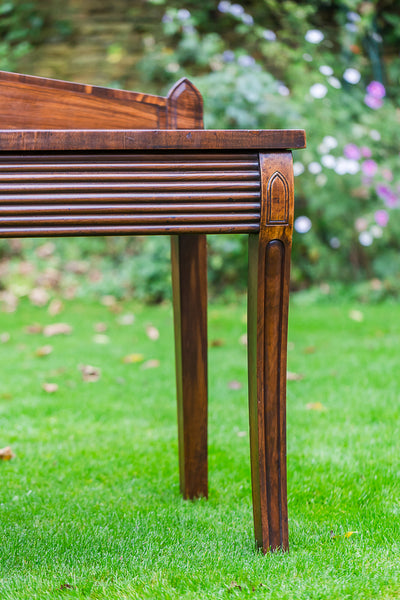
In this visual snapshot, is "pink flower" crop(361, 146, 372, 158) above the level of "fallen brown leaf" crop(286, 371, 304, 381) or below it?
above

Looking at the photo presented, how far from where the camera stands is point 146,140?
1059mm

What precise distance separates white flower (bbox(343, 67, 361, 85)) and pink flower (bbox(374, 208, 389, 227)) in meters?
1.14

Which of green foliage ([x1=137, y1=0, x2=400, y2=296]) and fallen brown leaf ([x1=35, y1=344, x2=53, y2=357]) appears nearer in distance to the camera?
fallen brown leaf ([x1=35, y1=344, x2=53, y2=357])

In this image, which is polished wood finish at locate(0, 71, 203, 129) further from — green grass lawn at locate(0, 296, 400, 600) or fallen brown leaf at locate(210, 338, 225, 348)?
fallen brown leaf at locate(210, 338, 225, 348)

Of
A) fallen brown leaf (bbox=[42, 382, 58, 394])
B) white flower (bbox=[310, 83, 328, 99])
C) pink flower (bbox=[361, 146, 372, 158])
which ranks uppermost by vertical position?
white flower (bbox=[310, 83, 328, 99])

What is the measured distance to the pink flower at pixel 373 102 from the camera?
4.68m

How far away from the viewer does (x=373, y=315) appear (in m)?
3.95

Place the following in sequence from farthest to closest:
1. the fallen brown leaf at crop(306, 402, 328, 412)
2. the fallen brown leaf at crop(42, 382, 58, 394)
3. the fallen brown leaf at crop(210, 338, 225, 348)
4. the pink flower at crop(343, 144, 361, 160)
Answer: the pink flower at crop(343, 144, 361, 160) < the fallen brown leaf at crop(210, 338, 225, 348) < the fallen brown leaf at crop(42, 382, 58, 394) < the fallen brown leaf at crop(306, 402, 328, 412)

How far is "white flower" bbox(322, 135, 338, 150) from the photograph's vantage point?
4480 mm

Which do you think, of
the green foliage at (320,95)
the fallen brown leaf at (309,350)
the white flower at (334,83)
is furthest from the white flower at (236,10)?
the fallen brown leaf at (309,350)

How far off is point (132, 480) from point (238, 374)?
118 cm

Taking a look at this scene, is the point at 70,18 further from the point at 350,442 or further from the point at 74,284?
the point at 350,442

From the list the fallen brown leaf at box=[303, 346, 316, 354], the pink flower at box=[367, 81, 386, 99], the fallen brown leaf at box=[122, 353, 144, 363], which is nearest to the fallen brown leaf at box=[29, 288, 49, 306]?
the fallen brown leaf at box=[122, 353, 144, 363]

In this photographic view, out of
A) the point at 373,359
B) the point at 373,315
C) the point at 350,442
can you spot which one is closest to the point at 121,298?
the point at 373,315
